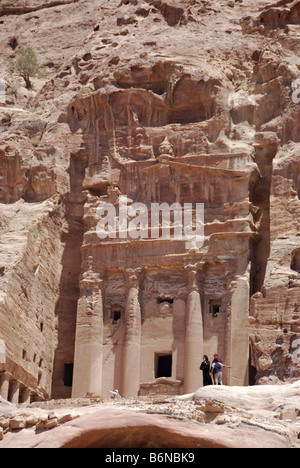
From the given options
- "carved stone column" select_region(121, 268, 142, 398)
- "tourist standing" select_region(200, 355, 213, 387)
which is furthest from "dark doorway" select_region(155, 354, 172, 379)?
"tourist standing" select_region(200, 355, 213, 387)

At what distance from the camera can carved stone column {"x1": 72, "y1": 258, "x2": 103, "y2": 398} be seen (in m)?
46.6

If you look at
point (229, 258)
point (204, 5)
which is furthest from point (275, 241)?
point (204, 5)

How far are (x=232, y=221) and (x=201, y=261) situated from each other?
2.13 m

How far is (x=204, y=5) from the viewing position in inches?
2189

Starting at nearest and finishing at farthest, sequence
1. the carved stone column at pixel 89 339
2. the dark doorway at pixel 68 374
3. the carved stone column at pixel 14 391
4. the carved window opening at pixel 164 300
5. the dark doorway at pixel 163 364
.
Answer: the carved stone column at pixel 14 391, the carved stone column at pixel 89 339, the dark doorway at pixel 163 364, the carved window opening at pixel 164 300, the dark doorway at pixel 68 374

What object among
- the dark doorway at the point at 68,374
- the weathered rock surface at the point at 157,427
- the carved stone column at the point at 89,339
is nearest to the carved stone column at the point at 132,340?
the carved stone column at the point at 89,339

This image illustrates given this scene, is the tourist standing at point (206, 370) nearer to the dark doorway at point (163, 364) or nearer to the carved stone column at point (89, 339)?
the dark doorway at point (163, 364)

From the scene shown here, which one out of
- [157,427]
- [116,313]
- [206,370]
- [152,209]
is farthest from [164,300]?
[157,427]

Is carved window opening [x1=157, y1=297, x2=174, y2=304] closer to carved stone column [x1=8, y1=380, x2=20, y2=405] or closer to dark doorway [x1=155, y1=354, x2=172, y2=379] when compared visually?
dark doorway [x1=155, y1=354, x2=172, y2=379]

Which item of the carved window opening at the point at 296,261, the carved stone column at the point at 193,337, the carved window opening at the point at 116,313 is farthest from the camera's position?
the carved window opening at the point at 116,313

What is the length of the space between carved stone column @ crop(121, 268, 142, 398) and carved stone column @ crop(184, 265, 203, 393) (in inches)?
81.0

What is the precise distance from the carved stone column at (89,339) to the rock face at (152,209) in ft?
0.20

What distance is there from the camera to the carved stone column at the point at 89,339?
46.6 meters
